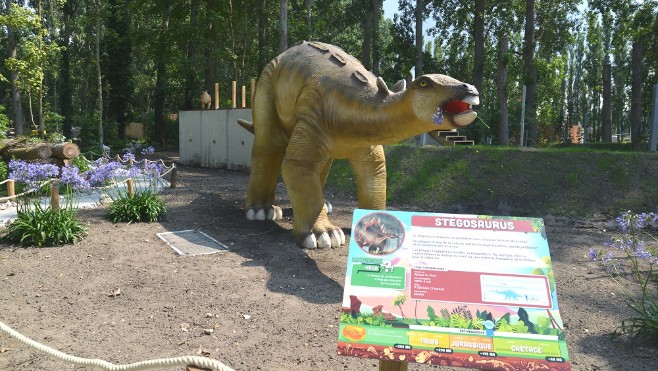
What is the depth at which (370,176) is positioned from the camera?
6277 millimetres

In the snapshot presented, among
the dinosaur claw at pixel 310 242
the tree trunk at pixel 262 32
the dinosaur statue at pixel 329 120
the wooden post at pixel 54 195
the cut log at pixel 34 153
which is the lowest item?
the dinosaur claw at pixel 310 242

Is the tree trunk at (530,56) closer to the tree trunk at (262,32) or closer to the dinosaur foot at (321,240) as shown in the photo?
the tree trunk at (262,32)

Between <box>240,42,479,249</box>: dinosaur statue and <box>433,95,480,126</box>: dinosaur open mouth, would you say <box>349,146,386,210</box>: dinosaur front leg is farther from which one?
<box>433,95,480,126</box>: dinosaur open mouth

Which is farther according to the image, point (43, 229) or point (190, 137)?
point (190, 137)

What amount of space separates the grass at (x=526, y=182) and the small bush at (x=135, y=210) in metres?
5.28

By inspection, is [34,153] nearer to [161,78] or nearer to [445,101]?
[445,101]

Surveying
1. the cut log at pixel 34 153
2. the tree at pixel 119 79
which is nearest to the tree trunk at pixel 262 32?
the tree at pixel 119 79

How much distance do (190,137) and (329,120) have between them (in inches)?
553

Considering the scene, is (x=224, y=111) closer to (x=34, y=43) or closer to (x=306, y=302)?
(x=34, y=43)

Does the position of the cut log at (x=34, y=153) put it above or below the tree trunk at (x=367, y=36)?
below

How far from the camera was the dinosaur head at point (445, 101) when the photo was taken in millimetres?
4129

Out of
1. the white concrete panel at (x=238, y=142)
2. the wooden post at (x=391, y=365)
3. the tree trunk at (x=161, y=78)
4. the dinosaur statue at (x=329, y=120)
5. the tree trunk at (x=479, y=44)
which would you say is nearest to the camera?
the wooden post at (x=391, y=365)

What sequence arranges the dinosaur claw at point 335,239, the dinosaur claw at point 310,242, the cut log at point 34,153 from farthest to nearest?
the cut log at point 34,153, the dinosaur claw at point 335,239, the dinosaur claw at point 310,242

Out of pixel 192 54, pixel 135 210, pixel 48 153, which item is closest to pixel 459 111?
pixel 135 210
